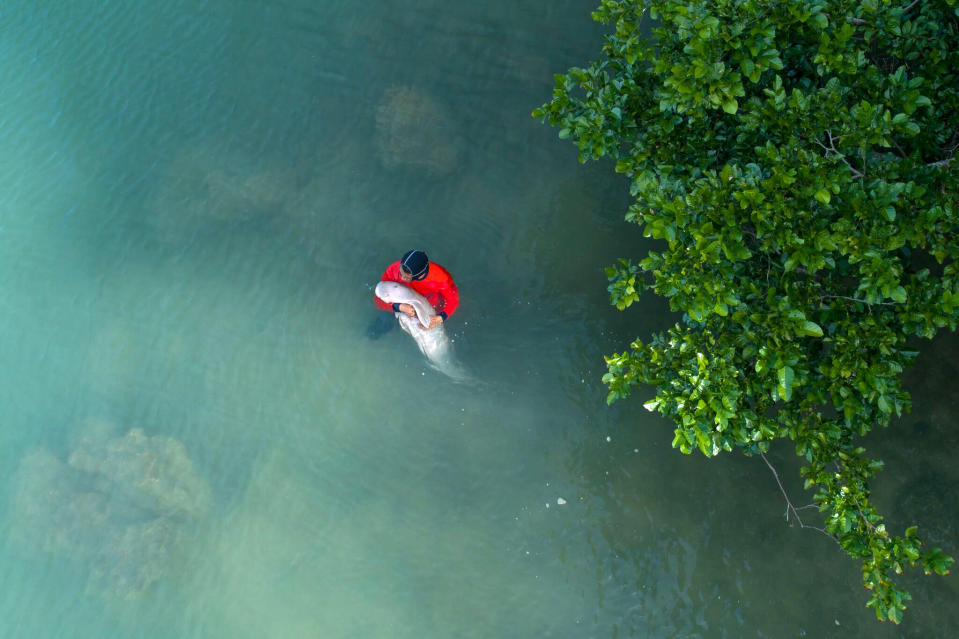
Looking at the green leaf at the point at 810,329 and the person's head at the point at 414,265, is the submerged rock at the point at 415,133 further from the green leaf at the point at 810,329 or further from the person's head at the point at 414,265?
the green leaf at the point at 810,329

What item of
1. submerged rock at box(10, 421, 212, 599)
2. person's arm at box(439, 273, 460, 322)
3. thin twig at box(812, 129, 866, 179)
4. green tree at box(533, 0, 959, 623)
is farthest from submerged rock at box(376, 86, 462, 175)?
thin twig at box(812, 129, 866, 179)

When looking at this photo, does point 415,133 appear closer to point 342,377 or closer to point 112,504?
point 342,377

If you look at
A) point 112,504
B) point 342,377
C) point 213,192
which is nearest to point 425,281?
point 342,377

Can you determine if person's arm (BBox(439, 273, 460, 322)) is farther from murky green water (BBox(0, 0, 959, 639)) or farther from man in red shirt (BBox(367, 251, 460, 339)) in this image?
murky green water (BBox(0, 0, 959, 639))

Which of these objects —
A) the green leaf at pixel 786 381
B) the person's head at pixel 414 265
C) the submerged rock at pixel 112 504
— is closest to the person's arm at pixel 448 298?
the person's head at pixel 414 265

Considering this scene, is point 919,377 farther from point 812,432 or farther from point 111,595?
point 111,595
